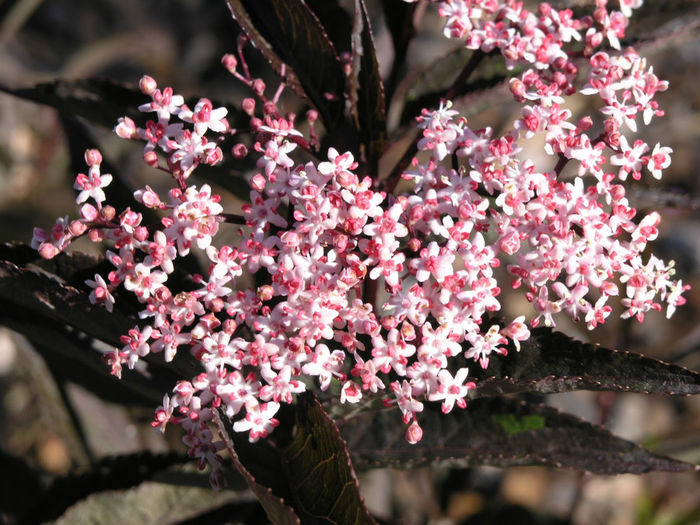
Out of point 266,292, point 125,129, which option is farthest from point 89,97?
point 266,292


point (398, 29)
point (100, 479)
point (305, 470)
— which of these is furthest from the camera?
point (100, 479)

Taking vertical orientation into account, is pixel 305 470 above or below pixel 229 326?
below

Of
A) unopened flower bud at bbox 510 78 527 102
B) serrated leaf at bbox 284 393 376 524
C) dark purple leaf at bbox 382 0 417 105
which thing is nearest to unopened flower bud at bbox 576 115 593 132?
unopened flower bud at bbox 510 78 527 102

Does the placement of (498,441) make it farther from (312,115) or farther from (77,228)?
(77,228)

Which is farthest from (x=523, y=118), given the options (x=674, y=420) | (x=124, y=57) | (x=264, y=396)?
(x=124, y=57)

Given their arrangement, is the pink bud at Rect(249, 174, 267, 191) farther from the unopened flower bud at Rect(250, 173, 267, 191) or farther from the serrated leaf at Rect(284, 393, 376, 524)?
the serrated leaf at Rect(284, 393, 376, 524)

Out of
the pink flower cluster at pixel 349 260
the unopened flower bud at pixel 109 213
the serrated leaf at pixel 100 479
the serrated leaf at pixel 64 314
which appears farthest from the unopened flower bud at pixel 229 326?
the serrated leaf at pixel 100 479

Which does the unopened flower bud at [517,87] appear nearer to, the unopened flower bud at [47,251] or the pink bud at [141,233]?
the pink bud at [141,233]
